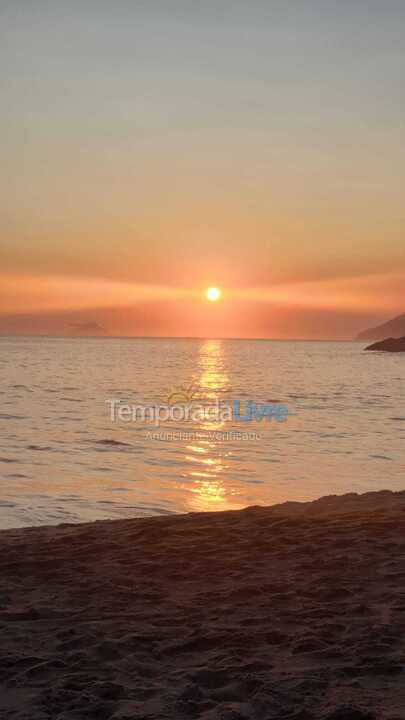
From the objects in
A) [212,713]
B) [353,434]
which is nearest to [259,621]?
[212,713]

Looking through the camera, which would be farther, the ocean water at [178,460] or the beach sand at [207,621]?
the ocean water at [178,460]

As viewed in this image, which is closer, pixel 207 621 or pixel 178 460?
pixel 207 621

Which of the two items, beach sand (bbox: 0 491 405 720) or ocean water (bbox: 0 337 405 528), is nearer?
beach sand (bbox: 0 491 405 720)

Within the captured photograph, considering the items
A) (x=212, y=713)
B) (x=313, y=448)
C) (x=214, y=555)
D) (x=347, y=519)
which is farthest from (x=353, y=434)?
(x=212, y=713)

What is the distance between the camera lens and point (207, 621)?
232 inches

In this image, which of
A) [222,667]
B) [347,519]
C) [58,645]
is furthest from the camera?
[347,519]

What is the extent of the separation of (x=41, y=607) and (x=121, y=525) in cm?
367

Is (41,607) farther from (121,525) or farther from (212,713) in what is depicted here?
(121,525)

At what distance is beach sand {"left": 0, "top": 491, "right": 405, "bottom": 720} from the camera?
14.5 ft

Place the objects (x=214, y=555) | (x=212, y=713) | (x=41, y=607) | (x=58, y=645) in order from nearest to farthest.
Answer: (x=212, y=713) < (x=58, y=645) < (x=41, y=607) < (x=214, y=555)

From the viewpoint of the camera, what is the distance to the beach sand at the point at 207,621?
4.43m

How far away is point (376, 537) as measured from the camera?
8.50 metres

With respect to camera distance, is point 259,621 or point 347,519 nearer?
point 259,621

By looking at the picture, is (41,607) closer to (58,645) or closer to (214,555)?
(58,645)
